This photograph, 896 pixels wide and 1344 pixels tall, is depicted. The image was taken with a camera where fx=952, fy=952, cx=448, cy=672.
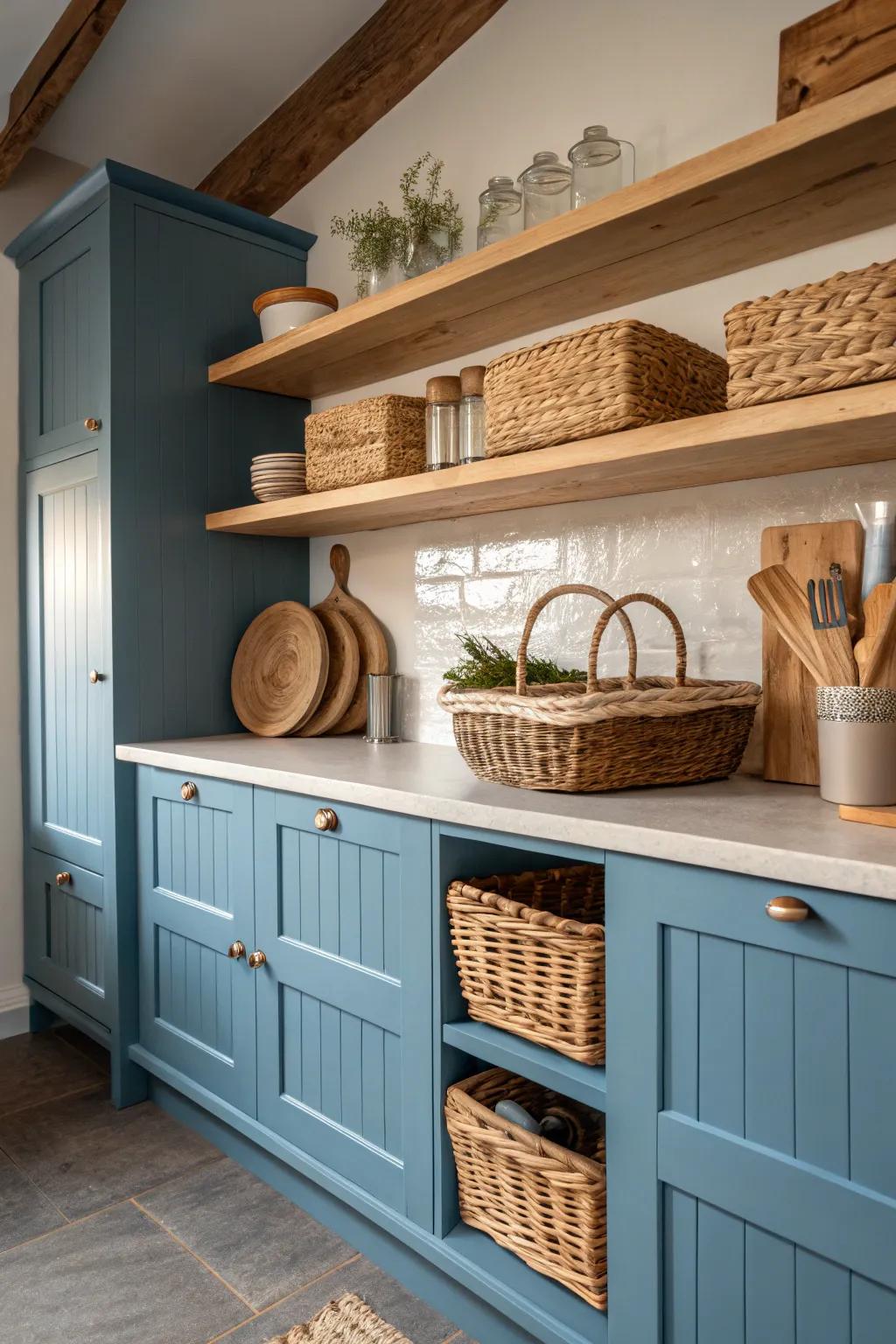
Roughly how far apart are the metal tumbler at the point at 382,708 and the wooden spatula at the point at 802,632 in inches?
45.4

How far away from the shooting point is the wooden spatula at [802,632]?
1.39 metres

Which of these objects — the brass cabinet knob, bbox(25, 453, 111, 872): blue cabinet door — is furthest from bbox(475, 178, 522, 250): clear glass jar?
the brass cabinet knob

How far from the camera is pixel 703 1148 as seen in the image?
1227 millimetres

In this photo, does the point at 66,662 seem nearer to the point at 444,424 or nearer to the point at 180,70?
the point at 444,424

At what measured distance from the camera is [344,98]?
259 cm

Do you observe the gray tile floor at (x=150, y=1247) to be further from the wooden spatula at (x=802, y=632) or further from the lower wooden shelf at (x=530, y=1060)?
the wooden spatula at (x=802, y=632)

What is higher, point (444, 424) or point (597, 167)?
point (597, 167)

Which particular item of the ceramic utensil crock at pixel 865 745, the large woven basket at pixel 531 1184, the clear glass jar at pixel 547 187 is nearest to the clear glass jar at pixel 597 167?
the clear glass jar at pixel 547 187

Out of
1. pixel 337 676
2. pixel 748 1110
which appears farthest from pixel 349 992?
pixel 337 676

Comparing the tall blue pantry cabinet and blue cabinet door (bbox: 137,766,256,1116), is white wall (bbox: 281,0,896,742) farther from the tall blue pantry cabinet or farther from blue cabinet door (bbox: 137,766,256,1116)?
blue cabinet door (bbox: 137,766,256,1116)

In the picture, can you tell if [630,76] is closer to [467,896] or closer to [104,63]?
[104,63]

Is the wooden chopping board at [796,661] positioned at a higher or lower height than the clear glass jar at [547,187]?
lower

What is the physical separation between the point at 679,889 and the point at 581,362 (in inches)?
35.9

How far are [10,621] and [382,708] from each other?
1.27m
